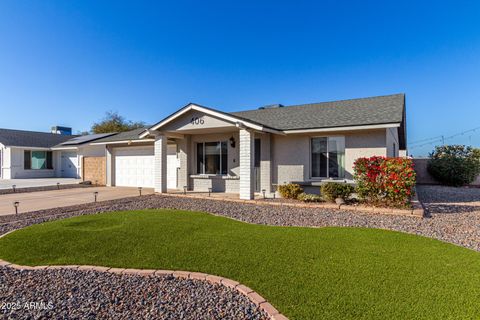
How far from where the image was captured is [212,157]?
1455cm

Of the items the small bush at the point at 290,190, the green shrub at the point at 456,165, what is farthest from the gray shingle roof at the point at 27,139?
the green shrub at the point at 456,165

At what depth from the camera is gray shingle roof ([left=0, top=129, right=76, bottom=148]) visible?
2541 centimetres

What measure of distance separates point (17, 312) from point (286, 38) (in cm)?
1867

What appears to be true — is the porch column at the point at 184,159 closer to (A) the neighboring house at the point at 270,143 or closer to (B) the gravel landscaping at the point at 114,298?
(A) the neighboring house at the point at 270,143

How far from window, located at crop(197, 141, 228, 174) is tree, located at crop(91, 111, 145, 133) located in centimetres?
3592

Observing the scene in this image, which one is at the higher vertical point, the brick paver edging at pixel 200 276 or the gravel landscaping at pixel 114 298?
the brick paver edging at pixel 200 276

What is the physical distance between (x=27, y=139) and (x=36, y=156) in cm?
209

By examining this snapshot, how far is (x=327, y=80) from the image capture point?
2167 centimetres

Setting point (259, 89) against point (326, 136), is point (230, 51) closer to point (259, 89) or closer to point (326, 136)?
point (259, 89)

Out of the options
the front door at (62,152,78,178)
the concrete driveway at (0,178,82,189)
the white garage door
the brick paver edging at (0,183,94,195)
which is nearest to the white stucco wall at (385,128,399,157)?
the white garage door

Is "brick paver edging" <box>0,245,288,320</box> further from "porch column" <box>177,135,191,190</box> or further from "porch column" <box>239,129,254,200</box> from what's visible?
"porch column" <box>177,135,191,190</box>

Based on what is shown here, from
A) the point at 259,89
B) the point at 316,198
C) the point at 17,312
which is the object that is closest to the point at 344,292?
the point at 17,312

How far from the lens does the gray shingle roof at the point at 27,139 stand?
83.4ft

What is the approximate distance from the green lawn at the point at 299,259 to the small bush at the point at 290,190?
4.83 meters
